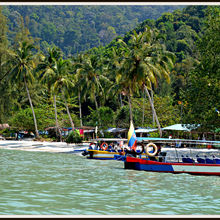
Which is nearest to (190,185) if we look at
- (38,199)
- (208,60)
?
(38,199)

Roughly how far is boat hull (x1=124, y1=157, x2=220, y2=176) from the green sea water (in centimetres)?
58

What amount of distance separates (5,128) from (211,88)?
162ft

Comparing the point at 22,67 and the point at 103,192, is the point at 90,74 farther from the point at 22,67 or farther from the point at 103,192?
the point at 103,192

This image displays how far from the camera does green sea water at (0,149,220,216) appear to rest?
52.6 feet

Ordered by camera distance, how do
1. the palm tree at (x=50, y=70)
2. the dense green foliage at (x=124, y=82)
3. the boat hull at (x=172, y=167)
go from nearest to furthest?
the boat hull at (x=172, y=167) < the dense green foliage at (x=124, y=82) < the palm tree at (x=50, y=70)

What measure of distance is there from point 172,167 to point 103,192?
9912 millimetres

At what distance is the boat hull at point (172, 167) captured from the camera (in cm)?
2828

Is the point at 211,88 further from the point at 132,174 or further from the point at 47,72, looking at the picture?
the point at 47,72

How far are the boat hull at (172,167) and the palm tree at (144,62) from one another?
878 inches

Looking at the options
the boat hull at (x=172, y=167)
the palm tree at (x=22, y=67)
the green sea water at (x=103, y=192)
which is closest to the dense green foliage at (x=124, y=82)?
the palm tree at (x=22, y=67)

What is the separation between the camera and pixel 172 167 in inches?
Answer: 1141

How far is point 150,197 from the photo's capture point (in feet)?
63.1

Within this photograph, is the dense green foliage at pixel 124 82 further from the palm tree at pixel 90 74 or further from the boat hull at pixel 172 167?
the boat hull at pixel 172 167

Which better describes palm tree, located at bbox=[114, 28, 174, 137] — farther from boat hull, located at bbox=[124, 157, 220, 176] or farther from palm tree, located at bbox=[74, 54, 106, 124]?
boat hull, located at bbox=[124, 157, 220, 176]
